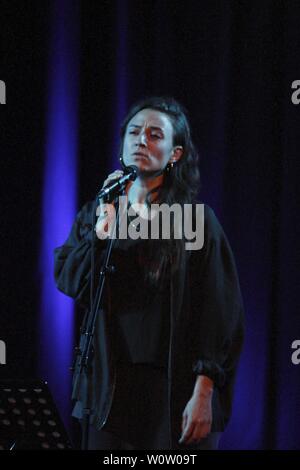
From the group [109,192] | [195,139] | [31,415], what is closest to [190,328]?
[109,192]

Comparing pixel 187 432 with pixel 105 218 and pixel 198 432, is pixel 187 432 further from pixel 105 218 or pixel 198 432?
pixel 105 218

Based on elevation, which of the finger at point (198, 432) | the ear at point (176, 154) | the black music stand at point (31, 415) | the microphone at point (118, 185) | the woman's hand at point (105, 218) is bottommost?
the finger at point (198, 432)

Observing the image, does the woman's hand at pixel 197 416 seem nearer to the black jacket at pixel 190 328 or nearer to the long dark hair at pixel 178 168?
the black jacket at pixel 190 328

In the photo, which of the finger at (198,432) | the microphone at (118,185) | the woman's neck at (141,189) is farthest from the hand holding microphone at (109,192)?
the finger at (198,432)

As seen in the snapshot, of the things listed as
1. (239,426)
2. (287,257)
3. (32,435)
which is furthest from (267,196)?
(32,435)

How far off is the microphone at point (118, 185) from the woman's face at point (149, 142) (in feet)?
1.07

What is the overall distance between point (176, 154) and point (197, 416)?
87 cm

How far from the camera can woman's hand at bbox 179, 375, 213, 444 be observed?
2.15 metres

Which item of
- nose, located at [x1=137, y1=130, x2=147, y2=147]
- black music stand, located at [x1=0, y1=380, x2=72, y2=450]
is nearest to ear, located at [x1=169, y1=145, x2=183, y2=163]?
nose, located at [x1=137, y1=130, x2=147, y2=147]

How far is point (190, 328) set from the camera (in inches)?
90.2

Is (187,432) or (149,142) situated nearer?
(187,432)

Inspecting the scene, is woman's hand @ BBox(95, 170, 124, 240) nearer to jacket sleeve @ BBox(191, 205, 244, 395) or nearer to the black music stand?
jacket sleeve @ BBox(191, 205, 244, 395)

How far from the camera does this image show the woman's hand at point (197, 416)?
215cm

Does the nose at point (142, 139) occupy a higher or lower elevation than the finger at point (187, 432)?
higher
